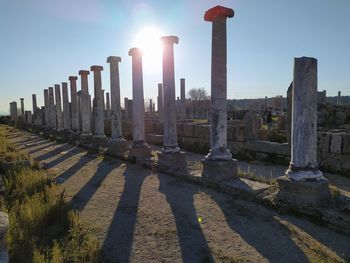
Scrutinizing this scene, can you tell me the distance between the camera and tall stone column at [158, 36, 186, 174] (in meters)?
8.80

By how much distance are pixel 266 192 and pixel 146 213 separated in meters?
2.43

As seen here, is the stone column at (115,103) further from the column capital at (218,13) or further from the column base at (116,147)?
the column capital at (218,13)

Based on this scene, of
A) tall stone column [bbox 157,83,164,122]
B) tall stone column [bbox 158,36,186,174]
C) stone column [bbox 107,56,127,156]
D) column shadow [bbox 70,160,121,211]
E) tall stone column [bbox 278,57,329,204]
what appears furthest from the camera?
tall stone column [bbox 157,83,164,122]

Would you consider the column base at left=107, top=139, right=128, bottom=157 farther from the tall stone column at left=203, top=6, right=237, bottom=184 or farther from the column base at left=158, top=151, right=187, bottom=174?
the tall stone column at left=203, top=6, right=237, bottom=184

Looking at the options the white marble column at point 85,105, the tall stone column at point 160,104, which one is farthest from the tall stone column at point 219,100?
the tall stone column at point 160,104

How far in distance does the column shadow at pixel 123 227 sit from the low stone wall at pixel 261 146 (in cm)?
507

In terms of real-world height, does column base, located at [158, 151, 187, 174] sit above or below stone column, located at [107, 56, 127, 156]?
below

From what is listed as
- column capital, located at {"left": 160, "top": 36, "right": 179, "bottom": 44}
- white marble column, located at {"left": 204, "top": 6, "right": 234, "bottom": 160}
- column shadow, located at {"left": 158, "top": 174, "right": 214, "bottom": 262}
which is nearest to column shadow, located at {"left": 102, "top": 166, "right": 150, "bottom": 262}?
column shadow, located at {"left": 158, "top": 174, "right": 214, "bottom": 262}

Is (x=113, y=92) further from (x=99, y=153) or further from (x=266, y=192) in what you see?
(x=266, y=192)

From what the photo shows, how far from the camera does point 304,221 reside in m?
5.02

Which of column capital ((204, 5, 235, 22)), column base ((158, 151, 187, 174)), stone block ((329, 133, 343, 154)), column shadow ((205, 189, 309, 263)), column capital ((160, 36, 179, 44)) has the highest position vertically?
column capital ((204, 5, 235, 22))

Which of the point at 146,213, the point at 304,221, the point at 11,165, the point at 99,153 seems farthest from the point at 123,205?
the point at 99,153

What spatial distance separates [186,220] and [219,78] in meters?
3.55

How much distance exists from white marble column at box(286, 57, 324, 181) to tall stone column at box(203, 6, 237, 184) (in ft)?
5.40
